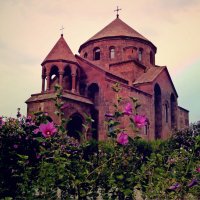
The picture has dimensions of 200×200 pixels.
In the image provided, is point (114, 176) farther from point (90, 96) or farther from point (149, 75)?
point (149, 75)

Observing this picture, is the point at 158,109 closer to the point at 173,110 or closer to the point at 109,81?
the point at 173,110

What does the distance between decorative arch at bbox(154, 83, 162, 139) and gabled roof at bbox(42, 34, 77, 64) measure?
8.29 m

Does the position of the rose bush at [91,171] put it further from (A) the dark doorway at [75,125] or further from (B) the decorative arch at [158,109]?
(B) the decorative arch at [158,109]

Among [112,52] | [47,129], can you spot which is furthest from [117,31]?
[47,129]

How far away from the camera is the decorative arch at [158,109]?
27.1 metres

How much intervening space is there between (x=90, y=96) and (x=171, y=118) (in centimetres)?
902

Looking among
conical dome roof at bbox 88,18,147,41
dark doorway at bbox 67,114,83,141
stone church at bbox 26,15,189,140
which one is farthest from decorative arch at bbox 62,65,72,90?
conical dome roof at bbox 88,18,147,41

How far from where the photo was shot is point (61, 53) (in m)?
23.9

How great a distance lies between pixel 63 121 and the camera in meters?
4.23

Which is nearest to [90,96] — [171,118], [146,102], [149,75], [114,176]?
[146,102]

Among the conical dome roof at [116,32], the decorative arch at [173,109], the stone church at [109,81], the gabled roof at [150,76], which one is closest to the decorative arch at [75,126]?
the stone church at [109,81]

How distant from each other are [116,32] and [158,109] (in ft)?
27.4

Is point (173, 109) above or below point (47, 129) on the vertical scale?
above

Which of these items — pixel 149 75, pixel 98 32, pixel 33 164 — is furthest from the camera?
pixel 98 32
